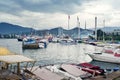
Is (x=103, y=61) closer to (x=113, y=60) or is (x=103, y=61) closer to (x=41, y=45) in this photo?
(x=113, y=60)

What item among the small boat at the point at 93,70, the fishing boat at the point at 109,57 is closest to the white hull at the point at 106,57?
the fishing boat at the point at 109,57

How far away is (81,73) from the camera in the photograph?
27672 millimetres

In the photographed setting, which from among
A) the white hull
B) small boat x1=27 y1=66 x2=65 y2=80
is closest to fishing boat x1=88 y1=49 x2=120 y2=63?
the white hull

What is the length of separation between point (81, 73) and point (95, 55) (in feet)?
100

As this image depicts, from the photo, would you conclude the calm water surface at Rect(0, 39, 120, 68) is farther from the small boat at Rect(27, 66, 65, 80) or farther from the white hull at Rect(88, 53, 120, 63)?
the small boat at Rect(27, 66, 65, 80)

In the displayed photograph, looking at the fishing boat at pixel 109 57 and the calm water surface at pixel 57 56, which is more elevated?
the fishing boat at pixel 109 57

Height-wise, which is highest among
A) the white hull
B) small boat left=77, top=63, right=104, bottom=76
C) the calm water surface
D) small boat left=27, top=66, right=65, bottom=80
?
small boat left=27, top=66, right=65, bottom=80

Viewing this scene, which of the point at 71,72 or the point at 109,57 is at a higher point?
the point at 71,72

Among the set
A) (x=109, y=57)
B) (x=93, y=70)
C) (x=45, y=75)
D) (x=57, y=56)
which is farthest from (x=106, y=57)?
(x=45, y=75)

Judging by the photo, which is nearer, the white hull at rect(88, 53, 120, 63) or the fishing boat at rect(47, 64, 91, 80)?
the fishing boat at rect(47, 64, 91, 80)

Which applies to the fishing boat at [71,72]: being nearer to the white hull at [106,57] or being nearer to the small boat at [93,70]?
the small boat at [93,70]

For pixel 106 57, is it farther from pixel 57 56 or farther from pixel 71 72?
pixel 71 72

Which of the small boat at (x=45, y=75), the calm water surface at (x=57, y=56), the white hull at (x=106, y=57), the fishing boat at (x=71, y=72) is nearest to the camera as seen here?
the small boat at (x=45, y=75)

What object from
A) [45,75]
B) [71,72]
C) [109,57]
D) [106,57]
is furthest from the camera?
[106,57]
